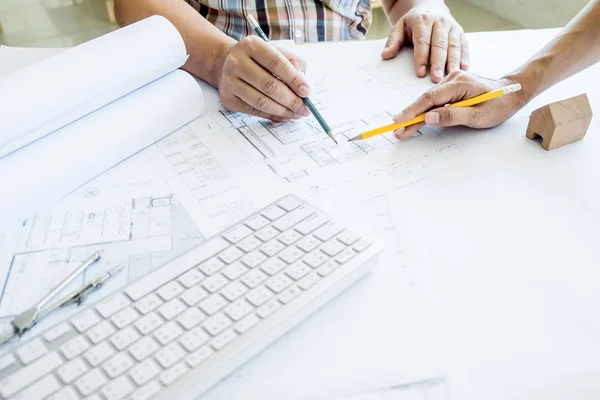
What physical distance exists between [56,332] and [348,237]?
0.25 meters

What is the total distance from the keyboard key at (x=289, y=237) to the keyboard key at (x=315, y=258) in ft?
0.08

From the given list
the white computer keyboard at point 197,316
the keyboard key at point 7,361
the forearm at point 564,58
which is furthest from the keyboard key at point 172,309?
the forearm at point 564,58

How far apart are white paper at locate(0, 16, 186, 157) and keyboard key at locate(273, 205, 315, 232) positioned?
27 cm

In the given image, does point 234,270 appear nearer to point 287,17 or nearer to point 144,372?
point 144,372

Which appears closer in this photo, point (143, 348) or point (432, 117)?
point (143, 348)

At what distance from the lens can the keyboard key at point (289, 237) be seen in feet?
1.59

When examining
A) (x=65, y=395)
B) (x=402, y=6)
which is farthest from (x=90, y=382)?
(x=402, y=6)

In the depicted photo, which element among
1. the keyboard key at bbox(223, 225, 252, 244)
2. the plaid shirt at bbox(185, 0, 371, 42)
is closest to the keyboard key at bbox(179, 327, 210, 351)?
the keyboard key at bbox(223, 225, 252, 244)

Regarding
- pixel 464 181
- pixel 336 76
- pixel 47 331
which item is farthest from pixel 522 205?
pixel 47 331

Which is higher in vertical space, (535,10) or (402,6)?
(402,6)

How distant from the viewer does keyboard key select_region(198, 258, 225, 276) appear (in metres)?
0.46

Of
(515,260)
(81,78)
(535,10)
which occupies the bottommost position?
(535,10)

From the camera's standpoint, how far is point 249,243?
0.49 metres

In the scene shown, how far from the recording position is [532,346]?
43 centimetres
